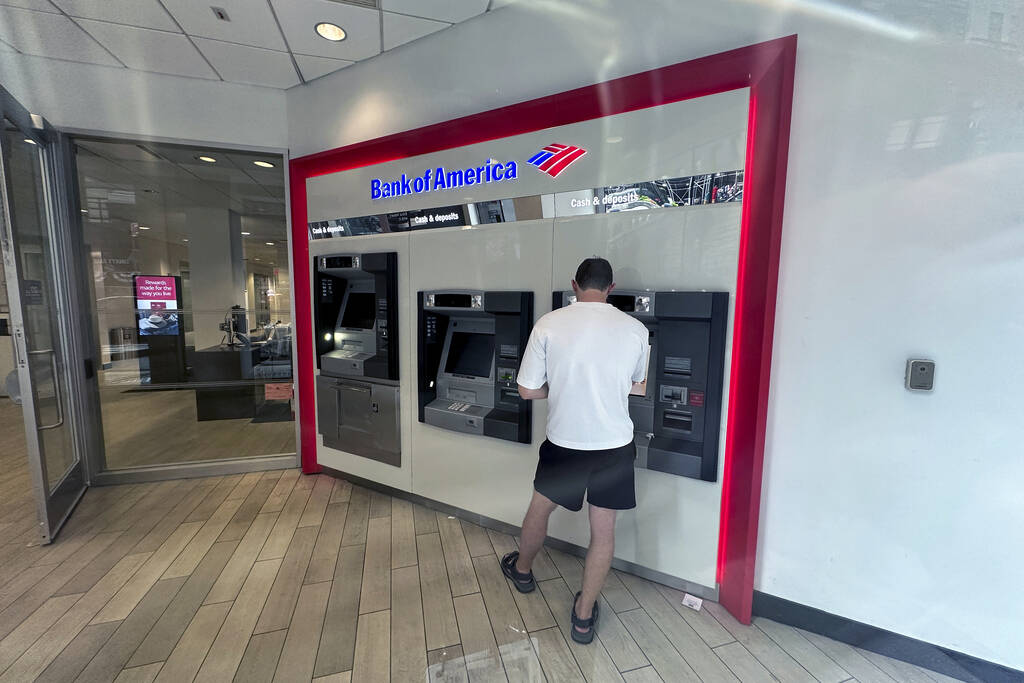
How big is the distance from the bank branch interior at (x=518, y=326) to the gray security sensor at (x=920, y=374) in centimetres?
2

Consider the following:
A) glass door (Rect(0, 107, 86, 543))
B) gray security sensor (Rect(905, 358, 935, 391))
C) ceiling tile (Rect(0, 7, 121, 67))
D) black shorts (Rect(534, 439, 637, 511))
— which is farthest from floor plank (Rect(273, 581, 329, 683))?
ceiling tile (Rect(0, 7, 121, 67))

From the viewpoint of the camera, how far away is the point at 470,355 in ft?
8.84

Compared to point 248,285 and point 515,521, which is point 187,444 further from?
point 515,521

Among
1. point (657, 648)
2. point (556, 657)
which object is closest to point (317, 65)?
point (556, 657)

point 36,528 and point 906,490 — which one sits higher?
point 906,490

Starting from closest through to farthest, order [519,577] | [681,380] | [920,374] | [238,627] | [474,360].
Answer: [920,374] → [238,627] → [681,380] → [519,577] → [474,360]

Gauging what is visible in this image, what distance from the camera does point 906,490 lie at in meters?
1.65

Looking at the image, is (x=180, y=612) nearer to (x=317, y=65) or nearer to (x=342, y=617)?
(x=342, y=617)

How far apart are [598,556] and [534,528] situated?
34 cm

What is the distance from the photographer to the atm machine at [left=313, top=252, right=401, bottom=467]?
9.30ft

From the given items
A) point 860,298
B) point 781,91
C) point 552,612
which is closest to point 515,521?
point 552,612

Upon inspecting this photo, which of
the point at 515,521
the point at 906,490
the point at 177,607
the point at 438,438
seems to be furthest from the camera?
the point at 438,438

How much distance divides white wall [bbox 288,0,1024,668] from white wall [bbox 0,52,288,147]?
116 inches

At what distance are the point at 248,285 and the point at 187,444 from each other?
1557mm
